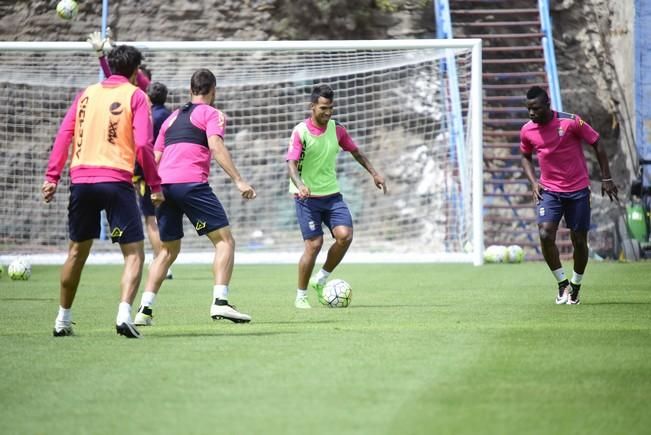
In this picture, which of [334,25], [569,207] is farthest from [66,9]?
[334,25]

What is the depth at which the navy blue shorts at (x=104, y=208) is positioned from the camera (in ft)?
29.3

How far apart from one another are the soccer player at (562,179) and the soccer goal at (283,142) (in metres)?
8.54

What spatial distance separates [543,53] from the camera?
25062 mm

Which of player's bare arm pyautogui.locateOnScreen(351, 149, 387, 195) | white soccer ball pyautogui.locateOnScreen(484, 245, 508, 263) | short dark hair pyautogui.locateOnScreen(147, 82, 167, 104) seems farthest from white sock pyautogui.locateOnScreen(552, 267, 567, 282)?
white soccer ball pyautogui.locateOnScreen(484, 245, 508, 263)

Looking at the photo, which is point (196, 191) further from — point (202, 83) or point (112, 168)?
point (112, 168)

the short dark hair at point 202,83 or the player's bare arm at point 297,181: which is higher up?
the short dark hair at point 202,83

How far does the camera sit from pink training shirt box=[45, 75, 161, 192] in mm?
8938

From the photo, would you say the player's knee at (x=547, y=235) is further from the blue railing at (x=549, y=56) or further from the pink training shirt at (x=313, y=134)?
the blue railing at (x=549, y=56)

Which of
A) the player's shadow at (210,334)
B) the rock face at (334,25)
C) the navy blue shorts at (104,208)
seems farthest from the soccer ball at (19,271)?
the rock face at (334,25)

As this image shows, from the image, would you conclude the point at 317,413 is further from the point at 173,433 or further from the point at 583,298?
the point at 583,298

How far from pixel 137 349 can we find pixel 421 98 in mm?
16073

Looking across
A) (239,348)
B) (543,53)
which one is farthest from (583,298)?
(543,53)

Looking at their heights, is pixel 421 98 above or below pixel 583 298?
above

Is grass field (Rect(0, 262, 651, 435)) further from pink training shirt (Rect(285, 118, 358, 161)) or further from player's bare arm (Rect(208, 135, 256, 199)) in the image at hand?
pink training shirt (Rect(285, 118, 358, 161))
